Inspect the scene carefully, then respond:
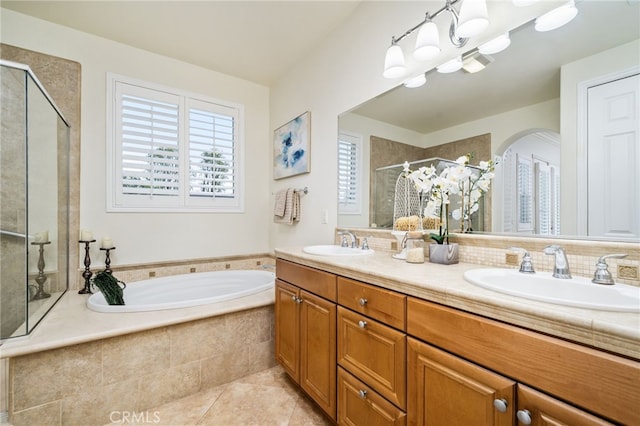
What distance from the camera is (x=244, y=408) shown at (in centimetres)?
166

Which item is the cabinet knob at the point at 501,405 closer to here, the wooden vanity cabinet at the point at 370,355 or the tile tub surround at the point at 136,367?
the wooden vanity cabinet at the point at 370,355

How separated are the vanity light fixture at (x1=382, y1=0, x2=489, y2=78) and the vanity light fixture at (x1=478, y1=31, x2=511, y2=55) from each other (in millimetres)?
78

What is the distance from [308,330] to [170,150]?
7.58ft

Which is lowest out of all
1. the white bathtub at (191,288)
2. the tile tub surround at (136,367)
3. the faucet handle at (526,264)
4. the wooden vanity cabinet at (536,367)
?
the tile tub surround at (136,367)

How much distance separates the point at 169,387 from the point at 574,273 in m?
2.20

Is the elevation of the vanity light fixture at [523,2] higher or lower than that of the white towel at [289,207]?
higher

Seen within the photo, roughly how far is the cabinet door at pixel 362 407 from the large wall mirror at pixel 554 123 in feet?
3.06

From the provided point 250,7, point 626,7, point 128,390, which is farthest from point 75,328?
point 626,7

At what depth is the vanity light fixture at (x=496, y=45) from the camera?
1.26 meters

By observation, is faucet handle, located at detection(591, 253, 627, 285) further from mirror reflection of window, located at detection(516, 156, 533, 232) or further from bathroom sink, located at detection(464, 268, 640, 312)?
mirror reflection of window, located at detection(516, 156, 533, 232)

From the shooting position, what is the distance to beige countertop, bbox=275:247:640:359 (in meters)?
0.57

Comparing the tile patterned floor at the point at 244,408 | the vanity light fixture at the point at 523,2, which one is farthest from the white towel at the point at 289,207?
the vanity light fixture at the point at 523,2

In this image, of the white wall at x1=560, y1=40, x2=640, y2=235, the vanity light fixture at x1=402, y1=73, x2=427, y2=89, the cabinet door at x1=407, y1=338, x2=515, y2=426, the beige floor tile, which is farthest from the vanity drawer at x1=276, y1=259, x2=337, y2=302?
the vanity light fixture at x1=402, y1=73, x2=427, y2=89

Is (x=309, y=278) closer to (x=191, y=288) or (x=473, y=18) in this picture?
(x=473, y=18)
